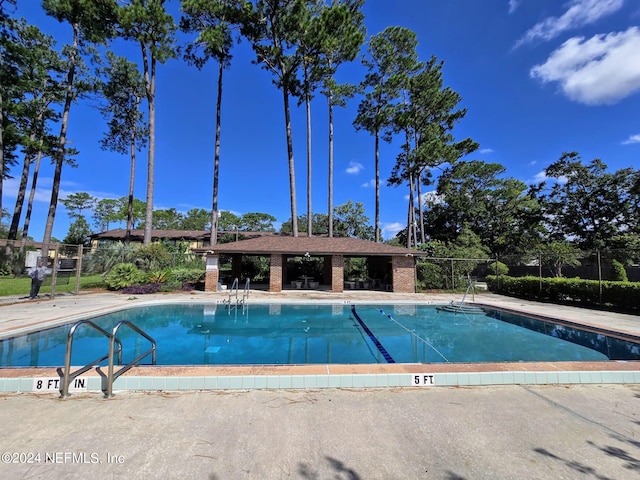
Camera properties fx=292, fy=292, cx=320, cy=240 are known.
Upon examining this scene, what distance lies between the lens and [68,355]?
355cm

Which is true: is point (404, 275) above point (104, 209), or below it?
A: below

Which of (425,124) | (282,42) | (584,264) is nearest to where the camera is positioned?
(584,264)

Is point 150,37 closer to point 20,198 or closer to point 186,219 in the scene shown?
point 20,198

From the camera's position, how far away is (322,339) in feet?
25.8

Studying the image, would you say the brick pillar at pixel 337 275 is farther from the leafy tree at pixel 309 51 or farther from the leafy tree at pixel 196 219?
the leafy tree at pixel 196 219

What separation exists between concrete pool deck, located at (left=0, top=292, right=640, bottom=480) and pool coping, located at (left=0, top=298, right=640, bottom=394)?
0.11 meters

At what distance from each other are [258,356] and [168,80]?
24.4 metres

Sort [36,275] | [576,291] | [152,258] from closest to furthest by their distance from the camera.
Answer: [36,275], [576,291], [152,258]

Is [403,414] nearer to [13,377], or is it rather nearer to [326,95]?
[13,377]

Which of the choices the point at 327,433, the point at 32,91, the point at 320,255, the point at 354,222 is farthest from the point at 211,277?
the point at 354,222

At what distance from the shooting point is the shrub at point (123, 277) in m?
15.5

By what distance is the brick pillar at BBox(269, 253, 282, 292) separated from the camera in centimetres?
1669

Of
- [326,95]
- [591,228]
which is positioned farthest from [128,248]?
[591,228]

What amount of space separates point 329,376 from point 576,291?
14210 millimetres
